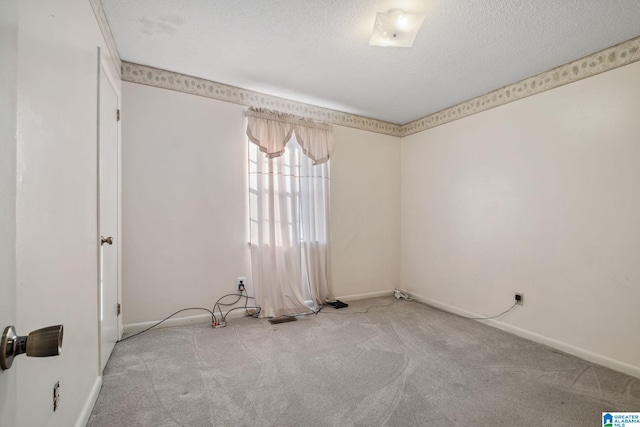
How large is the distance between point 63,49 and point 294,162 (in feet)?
7.39

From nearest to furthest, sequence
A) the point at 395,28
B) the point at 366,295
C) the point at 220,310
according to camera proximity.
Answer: the point at 395,28 → the point at 220,310 → the point at 366,295

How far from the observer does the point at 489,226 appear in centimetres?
307

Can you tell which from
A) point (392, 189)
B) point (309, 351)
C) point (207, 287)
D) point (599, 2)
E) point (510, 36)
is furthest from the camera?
point (392, 189)

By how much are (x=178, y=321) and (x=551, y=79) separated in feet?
13.7

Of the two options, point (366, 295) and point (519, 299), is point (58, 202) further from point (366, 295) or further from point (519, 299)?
point (519, 299)

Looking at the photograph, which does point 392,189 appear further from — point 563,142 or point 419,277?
point 563,142

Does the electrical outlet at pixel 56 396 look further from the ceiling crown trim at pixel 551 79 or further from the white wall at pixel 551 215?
the ceiling crown trim at pixel 551 79

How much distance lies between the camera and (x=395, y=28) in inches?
75.5

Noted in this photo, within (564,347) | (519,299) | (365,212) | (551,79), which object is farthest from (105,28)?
(564,347)

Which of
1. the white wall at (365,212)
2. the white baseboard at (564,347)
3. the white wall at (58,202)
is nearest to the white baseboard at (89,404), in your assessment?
the white wall at (58,202)

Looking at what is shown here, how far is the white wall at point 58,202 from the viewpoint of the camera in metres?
0.96

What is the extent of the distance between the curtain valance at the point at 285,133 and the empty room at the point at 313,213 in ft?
0.09

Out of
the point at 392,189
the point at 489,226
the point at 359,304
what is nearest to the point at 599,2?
the point at 489,226

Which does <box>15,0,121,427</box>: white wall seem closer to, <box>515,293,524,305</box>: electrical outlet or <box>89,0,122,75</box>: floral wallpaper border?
<box>89,0,122,75</box>: floral wallpaper border
